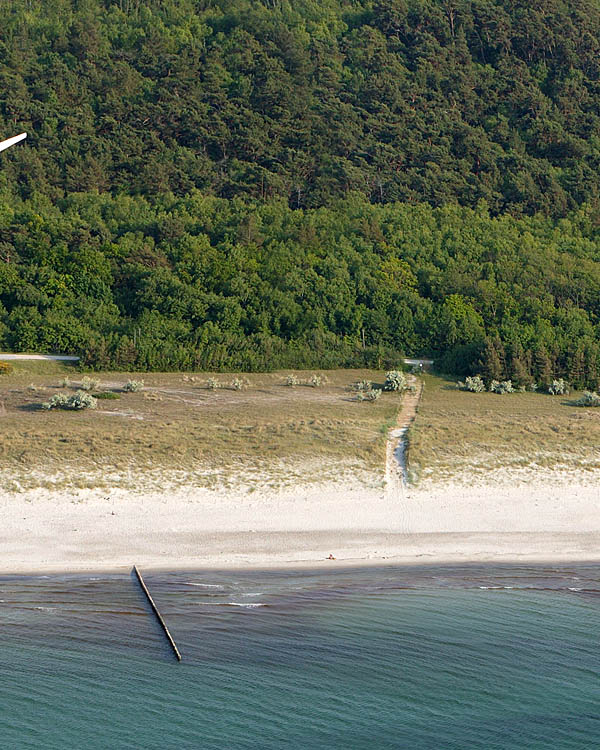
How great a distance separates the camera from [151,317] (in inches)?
1928

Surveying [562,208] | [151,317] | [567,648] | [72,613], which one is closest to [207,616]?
[72,613]

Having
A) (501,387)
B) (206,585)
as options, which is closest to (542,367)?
(501,387)

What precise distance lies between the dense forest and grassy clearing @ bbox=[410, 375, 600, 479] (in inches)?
286

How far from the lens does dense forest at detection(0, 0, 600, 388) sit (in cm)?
4838

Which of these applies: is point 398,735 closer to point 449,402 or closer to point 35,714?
point 35,714

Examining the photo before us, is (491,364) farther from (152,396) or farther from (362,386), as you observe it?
(152,396)

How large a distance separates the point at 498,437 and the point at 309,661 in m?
13.8

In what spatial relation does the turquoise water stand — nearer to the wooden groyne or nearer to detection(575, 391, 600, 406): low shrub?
the wooden groyne

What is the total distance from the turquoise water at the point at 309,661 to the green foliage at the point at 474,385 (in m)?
19.7

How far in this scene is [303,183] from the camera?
66.1 metres

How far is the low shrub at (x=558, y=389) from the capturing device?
133 ft

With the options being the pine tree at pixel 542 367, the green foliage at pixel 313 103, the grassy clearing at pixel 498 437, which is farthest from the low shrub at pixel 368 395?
the green foliage at pixel 313 103

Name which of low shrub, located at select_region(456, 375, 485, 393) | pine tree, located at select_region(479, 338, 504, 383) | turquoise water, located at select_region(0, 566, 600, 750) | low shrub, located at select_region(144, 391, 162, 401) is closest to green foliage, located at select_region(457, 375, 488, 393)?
low shrub, located at select_region(456, 375, 485, 393)

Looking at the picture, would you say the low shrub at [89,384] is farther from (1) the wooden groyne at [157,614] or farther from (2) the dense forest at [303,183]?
(1) the wooden groyne at [157,614]
